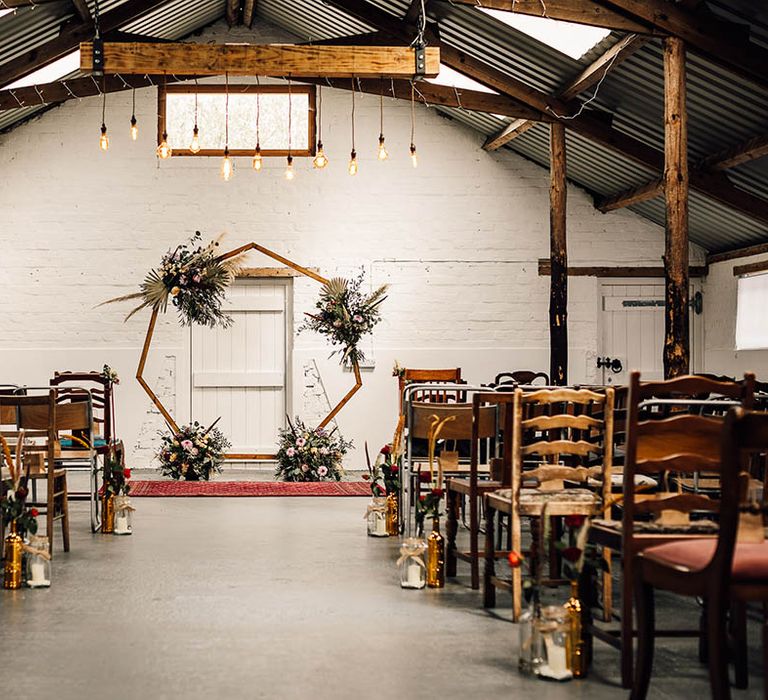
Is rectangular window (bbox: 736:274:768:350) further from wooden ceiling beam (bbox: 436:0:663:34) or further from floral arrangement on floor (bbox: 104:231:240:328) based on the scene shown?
floral arrangement on floor (bbox: 104:231:240:328)

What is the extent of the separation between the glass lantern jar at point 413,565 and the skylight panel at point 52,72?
311 inches

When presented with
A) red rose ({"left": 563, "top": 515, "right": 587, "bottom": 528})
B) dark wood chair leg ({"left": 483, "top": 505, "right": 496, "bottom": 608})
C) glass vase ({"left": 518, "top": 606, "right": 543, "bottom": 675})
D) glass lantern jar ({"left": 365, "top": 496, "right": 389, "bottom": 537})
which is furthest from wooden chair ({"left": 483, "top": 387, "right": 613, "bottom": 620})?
glass lantern jar ({"left": 365, "top": 496, "right": 389, "bottom": 537})

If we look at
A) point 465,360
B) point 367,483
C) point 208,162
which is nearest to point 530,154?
point 465,360

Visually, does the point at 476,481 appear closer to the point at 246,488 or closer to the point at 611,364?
the point at 246,488

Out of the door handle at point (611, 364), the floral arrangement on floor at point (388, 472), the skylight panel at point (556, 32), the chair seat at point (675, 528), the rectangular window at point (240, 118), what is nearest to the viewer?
the chair seat at point (675, 528)

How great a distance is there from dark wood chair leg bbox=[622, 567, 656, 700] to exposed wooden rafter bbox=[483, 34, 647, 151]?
6.02 m

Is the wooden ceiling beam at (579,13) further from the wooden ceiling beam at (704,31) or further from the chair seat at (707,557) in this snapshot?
the chair seat at (707,557)

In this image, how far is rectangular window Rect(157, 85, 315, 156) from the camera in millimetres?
12594

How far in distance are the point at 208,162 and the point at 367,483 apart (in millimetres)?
4390

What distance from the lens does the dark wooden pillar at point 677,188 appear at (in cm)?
788

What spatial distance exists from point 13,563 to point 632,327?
30.8ft

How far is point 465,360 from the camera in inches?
520

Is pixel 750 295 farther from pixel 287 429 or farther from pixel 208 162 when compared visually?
pixel 208 162

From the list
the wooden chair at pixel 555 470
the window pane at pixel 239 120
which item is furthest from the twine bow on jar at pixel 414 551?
the window pane at pixel 239 120
